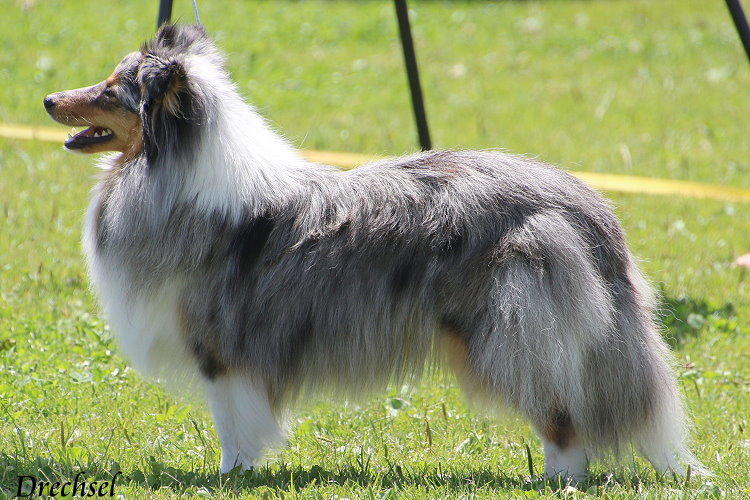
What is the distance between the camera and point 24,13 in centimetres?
1350

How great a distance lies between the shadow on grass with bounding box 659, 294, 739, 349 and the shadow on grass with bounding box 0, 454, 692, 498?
6.58 feet

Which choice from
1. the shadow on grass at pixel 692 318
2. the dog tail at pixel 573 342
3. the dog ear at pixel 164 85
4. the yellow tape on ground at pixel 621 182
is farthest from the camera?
the yellow tape on ground at pixel 621 182

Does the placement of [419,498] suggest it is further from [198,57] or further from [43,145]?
[43,145]

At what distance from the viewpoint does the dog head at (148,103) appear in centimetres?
380

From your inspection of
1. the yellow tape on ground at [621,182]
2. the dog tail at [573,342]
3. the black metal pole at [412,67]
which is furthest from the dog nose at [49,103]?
the yellow tape on ground at [621,182]

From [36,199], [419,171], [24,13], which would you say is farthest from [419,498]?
[24,13]

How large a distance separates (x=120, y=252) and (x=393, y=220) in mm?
1172

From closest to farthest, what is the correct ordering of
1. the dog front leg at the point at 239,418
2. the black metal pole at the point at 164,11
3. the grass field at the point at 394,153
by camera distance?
the dog front leg at the point at 239,418, the grass field at the point at 394,153, the black metal pole at the point at 164,11

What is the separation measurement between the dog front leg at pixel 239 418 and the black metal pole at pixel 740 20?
11.1 ft

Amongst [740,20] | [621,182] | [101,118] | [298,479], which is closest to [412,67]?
[740,20]

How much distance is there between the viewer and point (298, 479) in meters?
3.95

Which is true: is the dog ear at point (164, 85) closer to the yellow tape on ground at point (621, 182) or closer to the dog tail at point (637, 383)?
the dog tail at point (637, 383)

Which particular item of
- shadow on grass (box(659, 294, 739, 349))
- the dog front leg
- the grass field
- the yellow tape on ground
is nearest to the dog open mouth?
the grass field

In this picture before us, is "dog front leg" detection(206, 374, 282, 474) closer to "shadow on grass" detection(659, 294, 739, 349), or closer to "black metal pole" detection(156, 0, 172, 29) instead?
"black metal pole" detection(156, 0, 172, 29)
